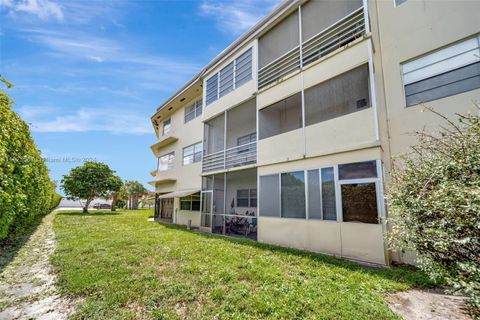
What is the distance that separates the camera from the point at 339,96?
35.5 feet

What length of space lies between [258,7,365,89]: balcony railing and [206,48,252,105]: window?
1.43 meters

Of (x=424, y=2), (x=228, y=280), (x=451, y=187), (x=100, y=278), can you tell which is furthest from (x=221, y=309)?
(x=424, y=2)

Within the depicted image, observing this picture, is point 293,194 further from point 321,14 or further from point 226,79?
point 226,79

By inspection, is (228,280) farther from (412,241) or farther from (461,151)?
(461,151)

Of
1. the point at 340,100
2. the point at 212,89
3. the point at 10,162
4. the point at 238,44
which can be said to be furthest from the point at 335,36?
the point at 10,162

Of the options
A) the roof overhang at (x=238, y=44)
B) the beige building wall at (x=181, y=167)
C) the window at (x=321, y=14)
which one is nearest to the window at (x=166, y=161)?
the beige building wall at (x=181, y=167)

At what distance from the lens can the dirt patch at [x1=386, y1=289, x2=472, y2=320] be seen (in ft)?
14.3

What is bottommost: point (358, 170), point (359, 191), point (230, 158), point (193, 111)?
point (359, 191)

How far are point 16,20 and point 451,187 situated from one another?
14645 millimetres

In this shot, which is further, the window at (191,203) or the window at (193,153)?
the window at (193,153)

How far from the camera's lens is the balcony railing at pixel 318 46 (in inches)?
372

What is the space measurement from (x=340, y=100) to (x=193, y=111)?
1307 cm

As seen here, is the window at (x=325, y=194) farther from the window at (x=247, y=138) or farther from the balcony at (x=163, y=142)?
the balcony at (x=163, y=142)

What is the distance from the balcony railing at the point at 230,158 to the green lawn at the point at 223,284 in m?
5.73
